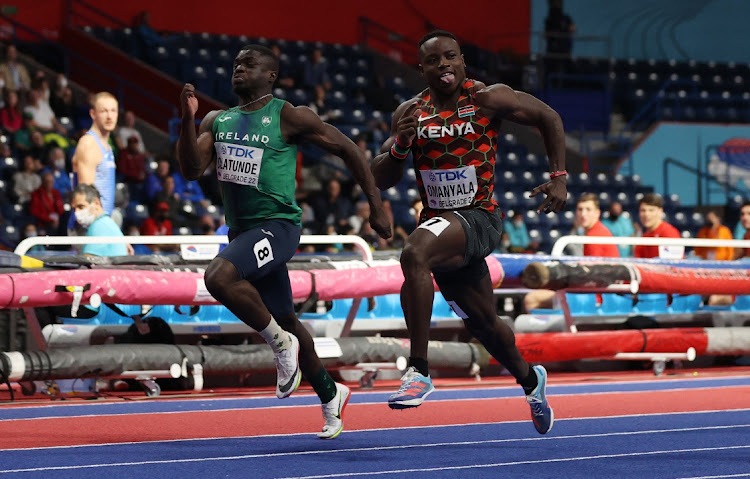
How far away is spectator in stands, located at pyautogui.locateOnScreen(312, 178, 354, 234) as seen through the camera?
58.0 ft

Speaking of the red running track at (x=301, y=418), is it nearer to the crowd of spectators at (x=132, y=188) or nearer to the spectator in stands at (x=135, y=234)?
the spectator in stands at (x=135, y=234)

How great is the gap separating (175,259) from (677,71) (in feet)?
64.4

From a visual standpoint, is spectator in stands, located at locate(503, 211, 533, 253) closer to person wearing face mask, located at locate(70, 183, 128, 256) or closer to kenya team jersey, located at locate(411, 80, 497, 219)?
person wearing face mask, located at locate(70, 183, 128, 256)

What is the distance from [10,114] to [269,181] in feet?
39.1

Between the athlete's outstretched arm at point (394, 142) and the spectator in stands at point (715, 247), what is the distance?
9.14m

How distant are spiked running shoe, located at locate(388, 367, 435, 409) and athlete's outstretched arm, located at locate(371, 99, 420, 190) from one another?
1.08 metres

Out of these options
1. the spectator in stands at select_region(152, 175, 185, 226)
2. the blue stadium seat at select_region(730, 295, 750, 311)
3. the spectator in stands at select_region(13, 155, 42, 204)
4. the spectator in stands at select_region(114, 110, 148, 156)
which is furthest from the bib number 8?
the spectator in stands at select_region(114, 110, 148, 156)

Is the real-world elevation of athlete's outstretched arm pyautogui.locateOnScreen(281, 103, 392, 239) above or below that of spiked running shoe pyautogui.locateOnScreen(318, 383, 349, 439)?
above

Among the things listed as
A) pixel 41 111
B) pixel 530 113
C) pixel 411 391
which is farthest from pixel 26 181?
pixel 411 391

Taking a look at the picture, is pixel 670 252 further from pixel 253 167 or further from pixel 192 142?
pixel 192 142

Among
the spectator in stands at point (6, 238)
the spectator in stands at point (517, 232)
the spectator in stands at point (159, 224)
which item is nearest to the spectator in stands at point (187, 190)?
the spectator in stands at point (159, 224)

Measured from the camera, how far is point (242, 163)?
6098 mm

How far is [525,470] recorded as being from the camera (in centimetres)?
493

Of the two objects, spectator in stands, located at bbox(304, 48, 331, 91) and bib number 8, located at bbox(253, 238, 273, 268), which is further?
spectator in stands, located at bbox(304, 48, 331, 91)
